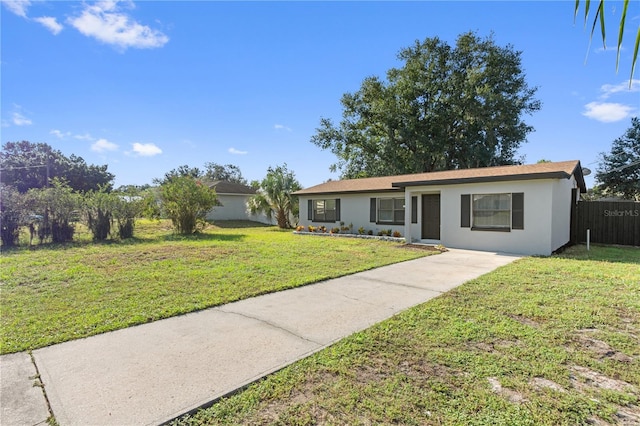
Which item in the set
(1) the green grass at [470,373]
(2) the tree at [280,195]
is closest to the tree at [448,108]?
(2) the tree at [280,195]

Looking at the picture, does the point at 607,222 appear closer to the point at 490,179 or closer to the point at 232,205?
the point at 490,179

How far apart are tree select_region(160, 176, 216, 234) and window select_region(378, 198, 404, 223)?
8545 millimetres

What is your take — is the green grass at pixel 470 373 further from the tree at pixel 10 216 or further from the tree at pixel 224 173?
the tree at pixel 224 173

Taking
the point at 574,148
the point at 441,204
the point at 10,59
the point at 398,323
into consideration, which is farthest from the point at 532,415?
the point at 574,148

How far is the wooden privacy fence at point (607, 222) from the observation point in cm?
1215

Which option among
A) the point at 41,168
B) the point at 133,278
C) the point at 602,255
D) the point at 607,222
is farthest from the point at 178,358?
the point at 41,168

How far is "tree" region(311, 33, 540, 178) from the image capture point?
79.0 feet

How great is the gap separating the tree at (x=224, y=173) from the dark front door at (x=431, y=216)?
53606 mm

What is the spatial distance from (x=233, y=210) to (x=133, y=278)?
21.8 m

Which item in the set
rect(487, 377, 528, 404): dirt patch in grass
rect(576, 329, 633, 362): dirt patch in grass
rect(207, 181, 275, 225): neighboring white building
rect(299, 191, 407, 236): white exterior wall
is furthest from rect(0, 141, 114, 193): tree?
rect(576, 329, 633, 362): dirt patch in grass

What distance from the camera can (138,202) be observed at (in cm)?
1395

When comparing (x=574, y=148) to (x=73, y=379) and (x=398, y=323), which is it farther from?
(x=73, y=379)

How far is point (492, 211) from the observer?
1122cm

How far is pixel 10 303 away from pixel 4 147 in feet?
162
